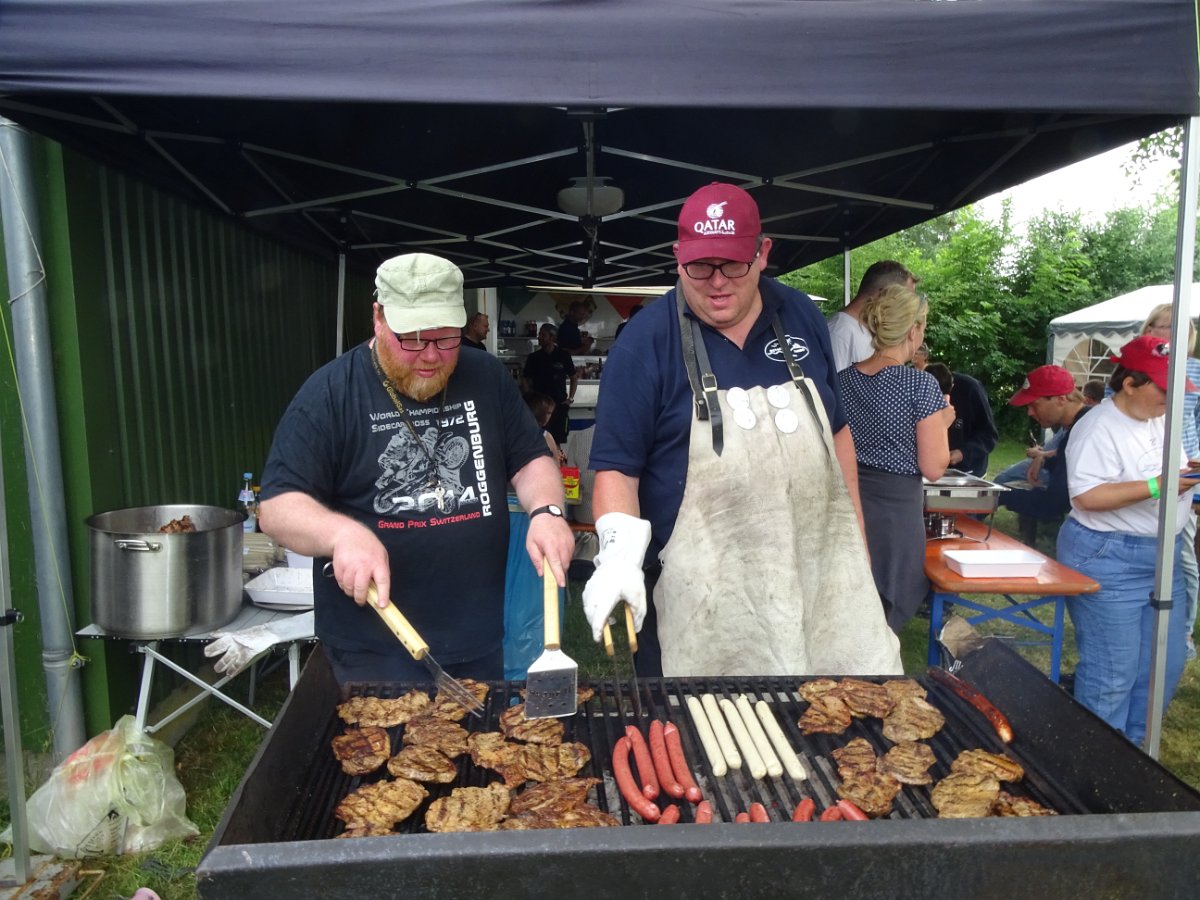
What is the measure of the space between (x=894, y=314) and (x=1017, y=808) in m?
2.39

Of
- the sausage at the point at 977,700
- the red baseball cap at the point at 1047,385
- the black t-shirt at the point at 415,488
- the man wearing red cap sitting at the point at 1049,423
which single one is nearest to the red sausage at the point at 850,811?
the sausage at the point at 977,700

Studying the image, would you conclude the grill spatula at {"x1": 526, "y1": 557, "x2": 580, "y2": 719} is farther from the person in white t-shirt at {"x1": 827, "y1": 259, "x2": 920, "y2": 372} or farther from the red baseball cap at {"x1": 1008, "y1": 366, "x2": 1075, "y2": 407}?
the red baseball cap at {"x1": 1008, "y1": 366, "x2": 1075, "y2": 407}

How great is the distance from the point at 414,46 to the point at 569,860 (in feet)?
7.13

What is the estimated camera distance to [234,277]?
507 centimetres

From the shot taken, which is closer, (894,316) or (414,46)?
(414,46)

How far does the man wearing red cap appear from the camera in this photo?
97.8 inches

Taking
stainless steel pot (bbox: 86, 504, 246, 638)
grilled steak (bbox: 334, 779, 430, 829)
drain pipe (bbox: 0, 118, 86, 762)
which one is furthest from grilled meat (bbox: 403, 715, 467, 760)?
drain pipe (bbox: 0, 118, 86, 762)

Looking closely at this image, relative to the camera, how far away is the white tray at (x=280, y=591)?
3.83 metres

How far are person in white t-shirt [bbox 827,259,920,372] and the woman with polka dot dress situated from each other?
0.15 m

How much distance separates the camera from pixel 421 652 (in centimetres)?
192

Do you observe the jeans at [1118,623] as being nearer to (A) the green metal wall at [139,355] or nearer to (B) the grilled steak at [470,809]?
(B) the grilled steak at [470,809]

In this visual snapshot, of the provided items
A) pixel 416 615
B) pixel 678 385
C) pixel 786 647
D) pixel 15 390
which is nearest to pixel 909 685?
pixel 786 647

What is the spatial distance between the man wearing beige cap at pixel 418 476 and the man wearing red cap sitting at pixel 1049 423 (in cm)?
410

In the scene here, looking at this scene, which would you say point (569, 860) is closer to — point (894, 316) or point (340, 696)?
point (340, 696)
